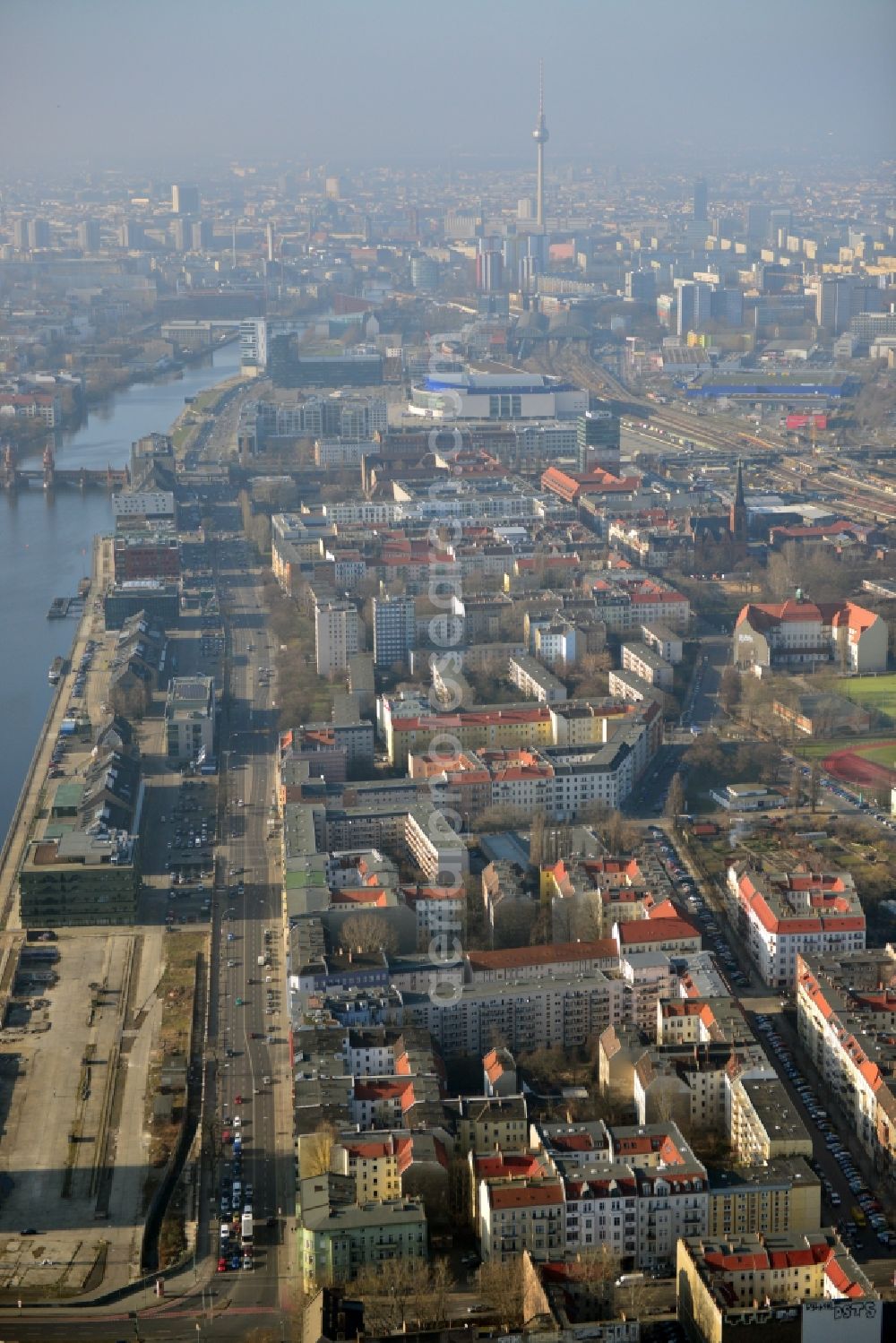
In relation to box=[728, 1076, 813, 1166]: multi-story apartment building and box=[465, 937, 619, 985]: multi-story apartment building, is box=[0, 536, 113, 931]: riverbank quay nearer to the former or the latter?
box=[465, 937, 619, 985]: multi-story apartment building

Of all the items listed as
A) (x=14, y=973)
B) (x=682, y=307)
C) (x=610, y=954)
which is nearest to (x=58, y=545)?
(x=14, y=973)

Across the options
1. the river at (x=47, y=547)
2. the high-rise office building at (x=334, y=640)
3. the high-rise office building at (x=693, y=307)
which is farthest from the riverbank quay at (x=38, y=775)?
the high-rise office building at (x=693, y=307)

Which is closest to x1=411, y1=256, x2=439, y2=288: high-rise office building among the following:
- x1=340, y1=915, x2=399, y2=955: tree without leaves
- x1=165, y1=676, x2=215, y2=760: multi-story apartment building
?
x1=165, y1=676, x2=215, y2=760: multi-story apartment building

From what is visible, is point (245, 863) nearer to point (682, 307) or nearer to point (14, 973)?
point (14, 973)

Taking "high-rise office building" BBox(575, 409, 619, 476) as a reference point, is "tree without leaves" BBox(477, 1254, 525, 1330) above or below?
above

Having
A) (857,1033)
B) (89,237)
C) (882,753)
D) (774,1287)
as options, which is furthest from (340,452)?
(89,237)

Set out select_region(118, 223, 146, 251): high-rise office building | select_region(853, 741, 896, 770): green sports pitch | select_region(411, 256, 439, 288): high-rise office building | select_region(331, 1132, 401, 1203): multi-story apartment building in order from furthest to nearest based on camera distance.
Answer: select_region(118, 223, 146, 251): high-rise office building
select_region(411, 256, 439, 288): high-rise office building
select_region(853, 741, 896, 770): green sports pitch
select_region(331, 1132, 401, 1203): multi-story apartment building
